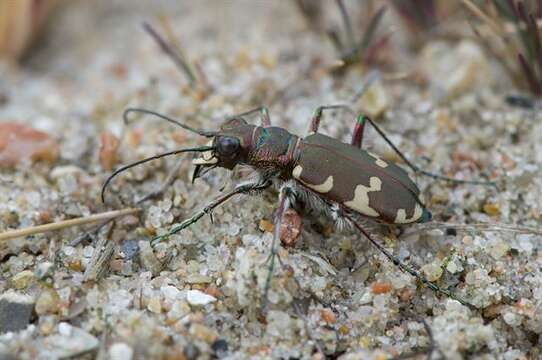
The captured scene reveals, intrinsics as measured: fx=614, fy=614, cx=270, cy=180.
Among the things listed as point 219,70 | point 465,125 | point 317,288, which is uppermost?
point 219,70

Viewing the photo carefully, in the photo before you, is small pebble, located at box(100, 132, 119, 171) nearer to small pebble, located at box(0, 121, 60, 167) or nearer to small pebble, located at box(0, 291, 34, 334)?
small pebble, located at box(0, 121, 60, 167)

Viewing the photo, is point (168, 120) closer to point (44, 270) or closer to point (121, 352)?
point (44, 270)

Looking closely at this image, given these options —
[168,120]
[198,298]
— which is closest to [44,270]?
[198,298]

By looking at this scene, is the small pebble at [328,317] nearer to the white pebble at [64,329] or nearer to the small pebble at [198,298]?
the small pebble at [198,298]

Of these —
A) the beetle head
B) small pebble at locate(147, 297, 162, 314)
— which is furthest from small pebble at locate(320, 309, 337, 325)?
the beetle head

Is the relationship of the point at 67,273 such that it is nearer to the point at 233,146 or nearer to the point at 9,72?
the point at 233,146

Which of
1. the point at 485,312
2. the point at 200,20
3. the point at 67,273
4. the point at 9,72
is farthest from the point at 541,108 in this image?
the point at 9,72
